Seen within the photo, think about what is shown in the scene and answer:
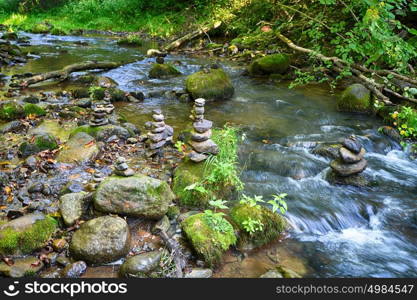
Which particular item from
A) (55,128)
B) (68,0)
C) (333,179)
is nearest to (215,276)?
(333,179)

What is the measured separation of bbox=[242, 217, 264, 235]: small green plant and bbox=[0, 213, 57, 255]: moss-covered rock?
8.20ft

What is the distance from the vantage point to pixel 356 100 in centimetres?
979

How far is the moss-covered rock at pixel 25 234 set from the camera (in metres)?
4.12

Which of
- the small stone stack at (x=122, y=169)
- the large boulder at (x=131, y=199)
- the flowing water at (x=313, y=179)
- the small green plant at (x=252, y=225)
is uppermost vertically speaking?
the small stone stack at (x=122, y=169)

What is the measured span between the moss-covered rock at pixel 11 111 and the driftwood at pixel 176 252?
5.60 meters

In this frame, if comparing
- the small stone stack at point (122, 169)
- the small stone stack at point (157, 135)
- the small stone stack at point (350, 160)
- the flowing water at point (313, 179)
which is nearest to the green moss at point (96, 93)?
the flowing water at point (313, 179)

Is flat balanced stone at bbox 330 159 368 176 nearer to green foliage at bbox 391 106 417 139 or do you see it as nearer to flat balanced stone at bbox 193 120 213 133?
green foliage at bbox 391 106 417 139

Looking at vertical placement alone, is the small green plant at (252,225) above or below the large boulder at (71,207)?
below

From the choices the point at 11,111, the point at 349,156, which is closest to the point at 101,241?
the point at 349,156

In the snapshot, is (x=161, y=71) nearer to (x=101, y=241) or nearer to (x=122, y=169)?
(x=122, y=169)

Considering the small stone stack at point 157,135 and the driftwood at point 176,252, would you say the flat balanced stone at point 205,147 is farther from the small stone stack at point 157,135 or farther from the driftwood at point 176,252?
the driftwood at point 176,252

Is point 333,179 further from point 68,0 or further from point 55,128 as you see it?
point 68,0

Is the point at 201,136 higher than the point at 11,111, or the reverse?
the point at 201,136

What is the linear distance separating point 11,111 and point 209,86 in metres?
5.28
